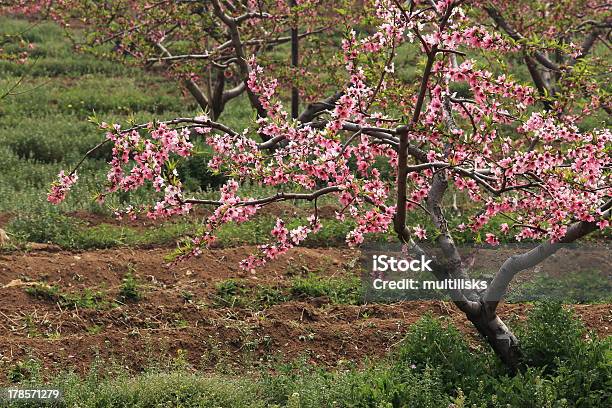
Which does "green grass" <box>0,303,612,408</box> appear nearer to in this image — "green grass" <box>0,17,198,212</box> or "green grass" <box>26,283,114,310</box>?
"green grass" <box>26,283,114,310</box>

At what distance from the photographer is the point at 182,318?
Result: 773 cm

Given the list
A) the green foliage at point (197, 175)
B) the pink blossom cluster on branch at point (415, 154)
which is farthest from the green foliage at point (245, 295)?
the green foliage at point (197, 175)

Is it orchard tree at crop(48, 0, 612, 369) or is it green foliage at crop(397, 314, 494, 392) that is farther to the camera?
green foliage at crop(397, 314, 494, 392)

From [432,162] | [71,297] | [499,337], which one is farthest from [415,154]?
[71,297]

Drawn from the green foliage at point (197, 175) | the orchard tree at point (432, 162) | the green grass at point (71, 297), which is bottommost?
the green grass at point (71, 297)

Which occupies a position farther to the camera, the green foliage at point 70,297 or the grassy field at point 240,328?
the green foliage at point 70,297

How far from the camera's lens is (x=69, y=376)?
243 inches

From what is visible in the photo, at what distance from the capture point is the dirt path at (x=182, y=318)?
7.02m

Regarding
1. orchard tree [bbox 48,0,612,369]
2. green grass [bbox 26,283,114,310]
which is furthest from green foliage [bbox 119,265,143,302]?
orchard tree [bbox 48,0,612,369]

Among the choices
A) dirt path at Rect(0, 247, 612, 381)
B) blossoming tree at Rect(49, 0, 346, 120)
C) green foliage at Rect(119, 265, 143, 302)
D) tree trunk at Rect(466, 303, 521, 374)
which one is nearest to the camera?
tree trunk at Rect(466, 303, 521, 374)

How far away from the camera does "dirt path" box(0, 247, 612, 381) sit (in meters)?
7.02

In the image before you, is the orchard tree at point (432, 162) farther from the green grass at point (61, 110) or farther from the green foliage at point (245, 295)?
the green grass at point (61, 110)

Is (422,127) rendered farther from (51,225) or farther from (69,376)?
(51,225)

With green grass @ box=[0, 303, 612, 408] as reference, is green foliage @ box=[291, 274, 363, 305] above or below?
above
